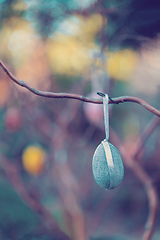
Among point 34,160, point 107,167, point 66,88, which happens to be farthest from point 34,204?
point 107,167

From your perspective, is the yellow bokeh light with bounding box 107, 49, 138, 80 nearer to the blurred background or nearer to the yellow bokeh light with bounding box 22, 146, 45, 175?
the blurred background

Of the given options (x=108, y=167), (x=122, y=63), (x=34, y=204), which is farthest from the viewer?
(x=122, y=63)

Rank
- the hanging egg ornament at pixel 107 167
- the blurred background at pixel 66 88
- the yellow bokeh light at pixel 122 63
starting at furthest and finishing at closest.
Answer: the yellow bokeh light at pixel 122 63 → the blurred background at pixel 66 88 → the hanging egg ornament at pixel 107 167

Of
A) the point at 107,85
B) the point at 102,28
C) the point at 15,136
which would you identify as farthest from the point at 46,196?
the point at 102,28

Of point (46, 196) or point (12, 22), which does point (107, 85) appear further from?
point (46, 196)

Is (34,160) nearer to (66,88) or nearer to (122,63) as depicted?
(66,88)

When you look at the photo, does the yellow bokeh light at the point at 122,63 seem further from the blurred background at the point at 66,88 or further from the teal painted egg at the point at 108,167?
the teal painted egg at the point at 108,167

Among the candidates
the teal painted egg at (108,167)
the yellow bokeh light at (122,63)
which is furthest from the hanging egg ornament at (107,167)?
the yellow bokeh light at (122,63)

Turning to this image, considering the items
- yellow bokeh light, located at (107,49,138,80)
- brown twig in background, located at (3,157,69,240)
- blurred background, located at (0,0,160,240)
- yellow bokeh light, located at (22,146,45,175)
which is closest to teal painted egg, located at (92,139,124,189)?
blurred background, located at (0,0,160,240)

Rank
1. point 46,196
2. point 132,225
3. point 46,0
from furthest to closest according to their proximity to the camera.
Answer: point 46,196
point 132,225
point 46,0
